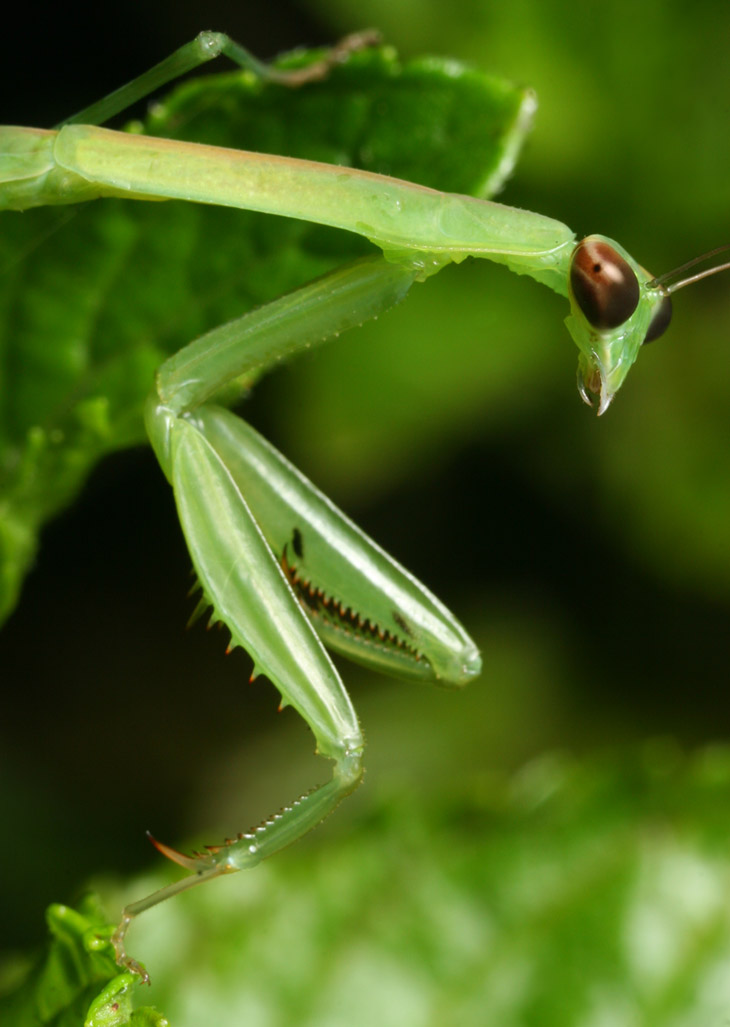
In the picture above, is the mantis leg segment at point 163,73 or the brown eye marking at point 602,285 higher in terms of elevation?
the mantis leg segment at point 163,73

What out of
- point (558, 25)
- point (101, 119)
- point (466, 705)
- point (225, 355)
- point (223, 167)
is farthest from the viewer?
point (466, 705)

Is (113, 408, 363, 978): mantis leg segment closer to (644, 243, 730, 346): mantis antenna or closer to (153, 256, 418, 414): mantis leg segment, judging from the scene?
(153, 256, 418, 414): mantis leg segment

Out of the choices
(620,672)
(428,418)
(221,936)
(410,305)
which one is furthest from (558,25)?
(221,936)

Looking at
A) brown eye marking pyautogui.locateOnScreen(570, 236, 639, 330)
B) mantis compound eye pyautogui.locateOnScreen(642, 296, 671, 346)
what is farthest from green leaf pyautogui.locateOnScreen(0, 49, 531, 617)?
mantis compound eye pyautogui.locateOnScreen(642, 296, 671, 346)

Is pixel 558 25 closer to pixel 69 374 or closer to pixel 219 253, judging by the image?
pixel 219 253

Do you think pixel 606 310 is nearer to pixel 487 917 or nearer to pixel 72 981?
pixel 487 917

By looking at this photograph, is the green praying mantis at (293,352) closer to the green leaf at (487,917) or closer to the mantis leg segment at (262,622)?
the mantis leg segment at (262,622)

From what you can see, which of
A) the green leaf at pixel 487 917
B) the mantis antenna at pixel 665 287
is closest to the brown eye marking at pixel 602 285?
the mantis antenna at pixel 665 287
